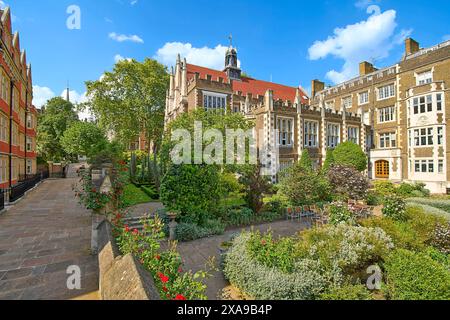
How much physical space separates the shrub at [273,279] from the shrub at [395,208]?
6619 millimetres

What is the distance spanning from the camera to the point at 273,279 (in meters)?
4.52

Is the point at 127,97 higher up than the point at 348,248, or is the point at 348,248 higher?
the point at 127,97

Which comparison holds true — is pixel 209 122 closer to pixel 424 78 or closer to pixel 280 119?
pixel 280 119

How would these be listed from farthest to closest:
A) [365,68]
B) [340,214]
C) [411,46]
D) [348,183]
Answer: [365,68] → [411,46] → [348,183] → [340,214]

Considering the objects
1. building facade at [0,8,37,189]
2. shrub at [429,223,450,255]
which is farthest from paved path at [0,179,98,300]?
shrub at [429,223,450,255]

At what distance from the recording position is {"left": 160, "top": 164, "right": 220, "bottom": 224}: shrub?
934cm

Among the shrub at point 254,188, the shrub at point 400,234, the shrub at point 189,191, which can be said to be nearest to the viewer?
the shrub at point 400,234

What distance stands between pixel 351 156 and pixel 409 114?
28.7 ft

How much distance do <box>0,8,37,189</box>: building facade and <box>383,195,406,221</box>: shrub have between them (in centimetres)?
2489

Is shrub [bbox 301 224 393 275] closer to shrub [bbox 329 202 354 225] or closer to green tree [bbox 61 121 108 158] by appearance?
shrub [bbox 329 202 354 225]

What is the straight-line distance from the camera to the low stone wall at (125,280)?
3000mm
